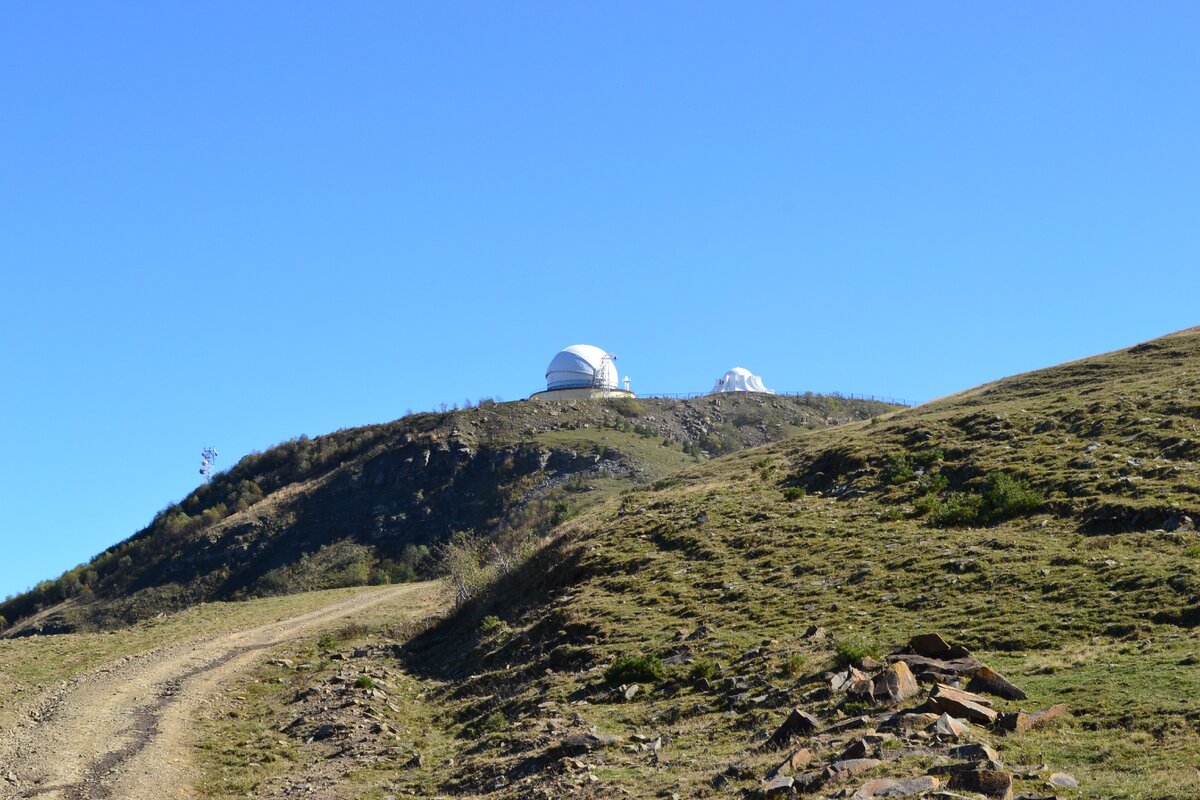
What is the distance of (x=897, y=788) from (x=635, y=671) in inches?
421

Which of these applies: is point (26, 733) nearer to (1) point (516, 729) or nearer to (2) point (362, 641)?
(1) point (516, 729)

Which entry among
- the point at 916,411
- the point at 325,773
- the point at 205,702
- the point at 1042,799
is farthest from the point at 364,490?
the point at 1042,799

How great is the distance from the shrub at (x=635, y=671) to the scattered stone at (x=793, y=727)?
20.5ft

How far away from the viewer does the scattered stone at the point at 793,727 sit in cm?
1705

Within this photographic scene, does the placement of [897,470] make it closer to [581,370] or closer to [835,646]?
[835,646]

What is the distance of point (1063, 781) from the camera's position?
13.5 metres

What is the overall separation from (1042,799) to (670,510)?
2809 centimetres

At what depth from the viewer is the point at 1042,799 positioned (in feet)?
41.2

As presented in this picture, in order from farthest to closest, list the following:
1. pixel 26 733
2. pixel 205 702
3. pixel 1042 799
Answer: pixel 205 702 < pixel 26 733 < pixel 1042 799

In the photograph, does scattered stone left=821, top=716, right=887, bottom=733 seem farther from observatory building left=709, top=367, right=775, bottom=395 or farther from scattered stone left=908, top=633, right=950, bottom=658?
observatory building left=709, top=367, right=775, bottom=395

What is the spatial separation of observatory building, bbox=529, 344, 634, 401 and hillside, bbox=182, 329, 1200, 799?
53.4 meters

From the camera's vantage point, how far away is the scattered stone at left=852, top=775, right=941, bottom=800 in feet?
43.3

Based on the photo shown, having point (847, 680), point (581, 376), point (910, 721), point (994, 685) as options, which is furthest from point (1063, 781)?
point (581, 376)

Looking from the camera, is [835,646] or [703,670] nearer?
[835,646]
